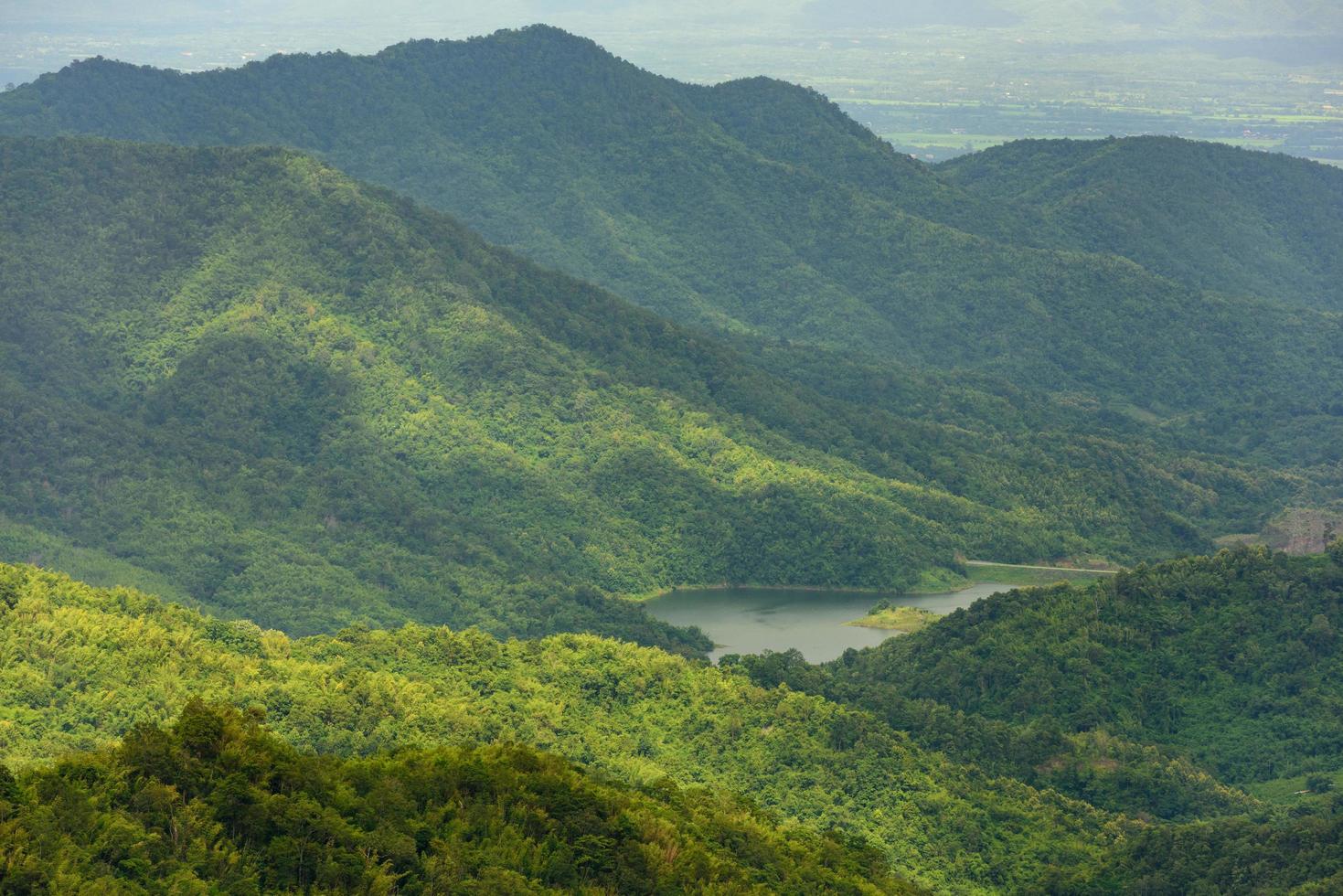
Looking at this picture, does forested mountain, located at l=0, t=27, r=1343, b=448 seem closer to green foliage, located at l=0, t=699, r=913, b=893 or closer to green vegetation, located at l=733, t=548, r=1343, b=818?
green vegetation, located at l=733, t=548, r=1343, b=818

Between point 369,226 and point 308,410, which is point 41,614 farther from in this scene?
point 369,226

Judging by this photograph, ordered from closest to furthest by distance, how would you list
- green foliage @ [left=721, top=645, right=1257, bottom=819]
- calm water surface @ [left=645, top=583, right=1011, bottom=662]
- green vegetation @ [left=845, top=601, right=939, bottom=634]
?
green foliage @ [left=721, top=645, right=1257, bottom=819] < calm water surface @ [left=645, top=583, right=1011, bottom=662] < green vegetation @ [left=845, top=601, right=939, bottom=634]

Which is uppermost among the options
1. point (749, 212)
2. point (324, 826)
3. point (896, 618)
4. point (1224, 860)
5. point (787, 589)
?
point (749, 212)

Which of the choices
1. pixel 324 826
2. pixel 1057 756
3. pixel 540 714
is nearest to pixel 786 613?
pixel 1057 756

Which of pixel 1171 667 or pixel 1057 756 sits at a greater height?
pixel 1171 667

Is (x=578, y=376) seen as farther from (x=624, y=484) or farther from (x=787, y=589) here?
(x=787, y=589)

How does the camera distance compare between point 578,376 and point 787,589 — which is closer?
point 787,589

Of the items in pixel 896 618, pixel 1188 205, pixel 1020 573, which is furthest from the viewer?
pixel 1188 205

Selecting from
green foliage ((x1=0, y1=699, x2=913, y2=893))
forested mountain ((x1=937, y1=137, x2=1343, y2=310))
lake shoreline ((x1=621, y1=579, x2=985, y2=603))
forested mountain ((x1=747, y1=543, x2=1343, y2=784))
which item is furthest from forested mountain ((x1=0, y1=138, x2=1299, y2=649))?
forested mountain ((x1=937, y1=137, x2=1343, y2=310))
